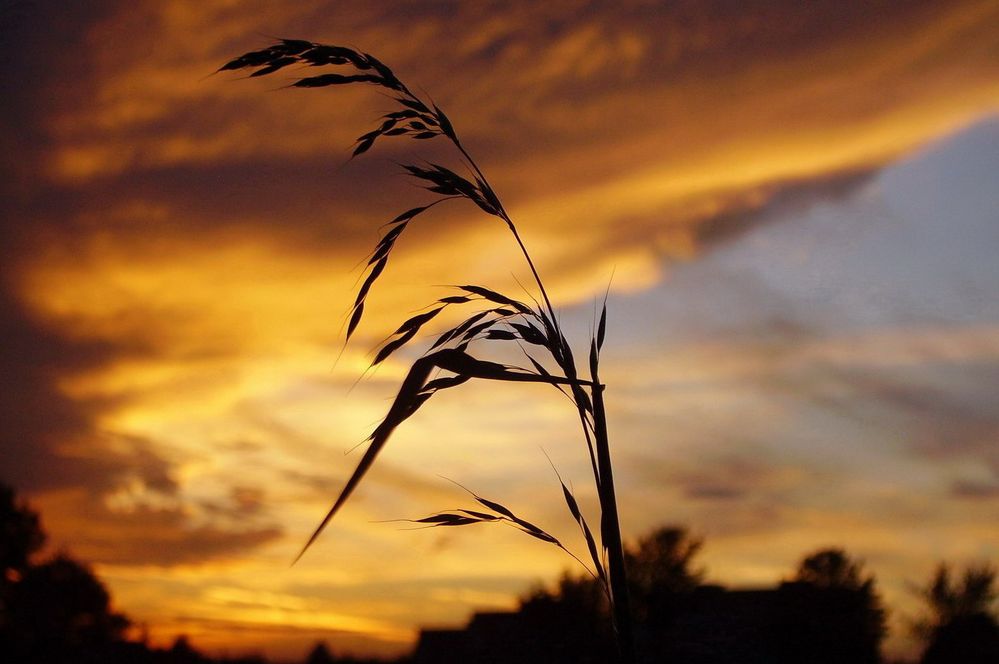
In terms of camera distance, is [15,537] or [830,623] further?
[15,537]

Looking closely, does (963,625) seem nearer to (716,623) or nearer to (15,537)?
(716,623)

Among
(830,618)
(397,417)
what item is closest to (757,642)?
(830,618)

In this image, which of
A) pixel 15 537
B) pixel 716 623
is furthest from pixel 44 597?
pixel 716 623

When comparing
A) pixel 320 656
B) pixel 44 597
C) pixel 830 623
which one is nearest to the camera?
pixel 830 623

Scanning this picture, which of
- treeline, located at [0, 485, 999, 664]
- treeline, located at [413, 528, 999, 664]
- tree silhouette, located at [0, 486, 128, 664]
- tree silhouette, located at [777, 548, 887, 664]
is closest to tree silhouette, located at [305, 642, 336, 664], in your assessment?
treeline, located at [0, 485, 999, 664]

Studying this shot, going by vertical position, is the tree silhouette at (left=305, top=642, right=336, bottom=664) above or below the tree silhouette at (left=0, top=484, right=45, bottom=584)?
below

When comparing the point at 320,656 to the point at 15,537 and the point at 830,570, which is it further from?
the point at 15,537

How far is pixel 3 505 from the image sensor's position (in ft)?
125

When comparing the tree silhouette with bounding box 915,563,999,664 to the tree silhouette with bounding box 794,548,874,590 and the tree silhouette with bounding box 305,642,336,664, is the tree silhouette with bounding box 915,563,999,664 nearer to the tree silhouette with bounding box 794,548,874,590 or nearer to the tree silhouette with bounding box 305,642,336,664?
the tree silhouette with bounding box 794,548,874,590

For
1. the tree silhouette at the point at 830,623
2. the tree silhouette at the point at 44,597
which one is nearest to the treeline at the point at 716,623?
the tree silhouette at the point at 830,623

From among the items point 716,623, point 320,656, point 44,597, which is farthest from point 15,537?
point 716,623

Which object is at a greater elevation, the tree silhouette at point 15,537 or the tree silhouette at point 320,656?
the tree silhouette at point 15,537

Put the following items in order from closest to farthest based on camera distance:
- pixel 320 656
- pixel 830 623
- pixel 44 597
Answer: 1. pixel 830 623
2. pixel 320 656
3. pixel 44 597

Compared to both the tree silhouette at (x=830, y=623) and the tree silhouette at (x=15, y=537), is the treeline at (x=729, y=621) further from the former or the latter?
the tree silhouette at (x=15, y=537)
